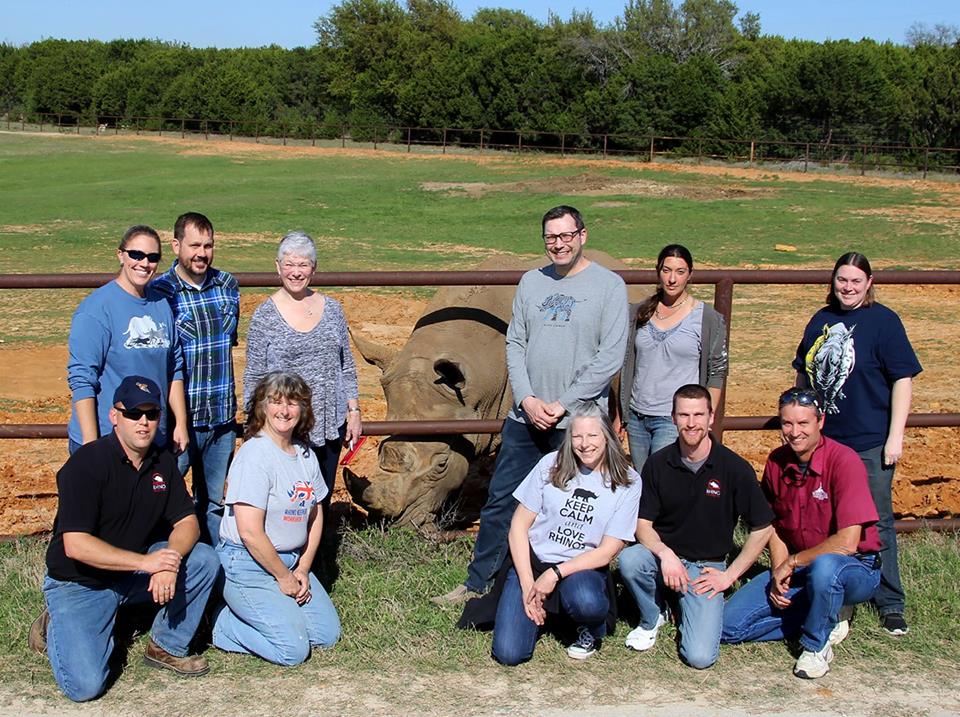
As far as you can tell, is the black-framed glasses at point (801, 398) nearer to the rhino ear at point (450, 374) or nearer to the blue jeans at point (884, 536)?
the blue jeans at point (884, 536)

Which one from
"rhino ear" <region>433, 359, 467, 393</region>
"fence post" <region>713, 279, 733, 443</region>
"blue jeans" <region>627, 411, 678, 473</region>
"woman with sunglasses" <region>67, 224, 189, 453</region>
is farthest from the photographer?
"rhino ear" <region>433, 359, 467, 393</region>

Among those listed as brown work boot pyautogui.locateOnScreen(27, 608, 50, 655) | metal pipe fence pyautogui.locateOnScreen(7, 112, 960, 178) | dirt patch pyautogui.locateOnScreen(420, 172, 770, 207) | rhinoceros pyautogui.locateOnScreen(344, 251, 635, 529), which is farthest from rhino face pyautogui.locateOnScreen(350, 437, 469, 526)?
metal pipe fence pyautogui.locateOnScreen(7, 112, 960, 178)

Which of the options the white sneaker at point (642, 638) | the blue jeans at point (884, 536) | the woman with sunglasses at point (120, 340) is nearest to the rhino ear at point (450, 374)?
the woman with sunglasses at point (120, 340)

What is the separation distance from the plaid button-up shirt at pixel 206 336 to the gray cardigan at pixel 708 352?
6.24 ft

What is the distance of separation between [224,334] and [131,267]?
619mm

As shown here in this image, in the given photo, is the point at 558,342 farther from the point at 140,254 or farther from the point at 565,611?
the point at 140,254

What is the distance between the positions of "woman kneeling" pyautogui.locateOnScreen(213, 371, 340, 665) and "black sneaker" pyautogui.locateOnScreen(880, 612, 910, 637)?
8.27ft

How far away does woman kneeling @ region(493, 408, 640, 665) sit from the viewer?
4.89 m

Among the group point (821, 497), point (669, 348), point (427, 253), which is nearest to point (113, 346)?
point (669, 348)

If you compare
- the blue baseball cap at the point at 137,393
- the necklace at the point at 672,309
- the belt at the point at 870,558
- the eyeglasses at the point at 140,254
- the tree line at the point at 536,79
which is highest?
the tree line at the point at 536,79

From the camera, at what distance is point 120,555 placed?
4586 millimetres

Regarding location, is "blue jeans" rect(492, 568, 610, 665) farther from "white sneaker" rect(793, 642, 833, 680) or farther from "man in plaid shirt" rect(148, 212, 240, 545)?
"man in plaid shirt" rect(148, 212, 240, 545)

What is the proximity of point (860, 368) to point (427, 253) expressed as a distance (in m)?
18.0

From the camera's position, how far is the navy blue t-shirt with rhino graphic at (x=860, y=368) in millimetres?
5324
